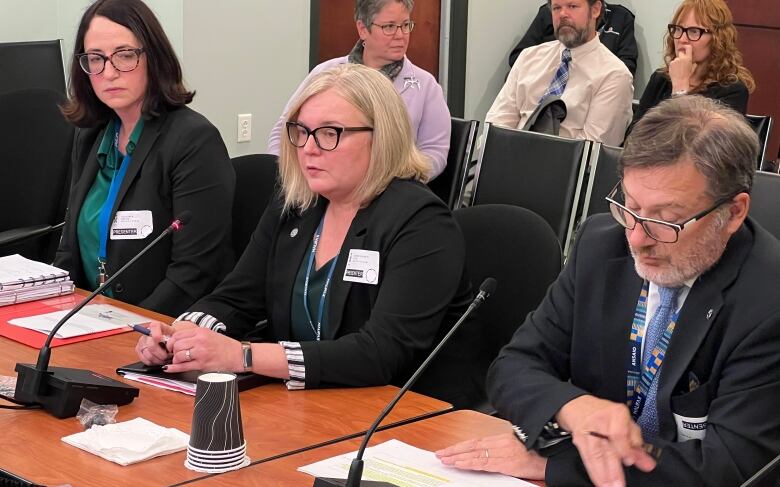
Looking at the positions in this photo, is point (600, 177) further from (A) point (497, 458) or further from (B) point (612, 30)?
(B) point (612, 30)

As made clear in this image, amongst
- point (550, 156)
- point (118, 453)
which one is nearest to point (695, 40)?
point (550, 156)

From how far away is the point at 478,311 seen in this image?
266 centimetres

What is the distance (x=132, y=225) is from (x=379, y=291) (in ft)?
3.21

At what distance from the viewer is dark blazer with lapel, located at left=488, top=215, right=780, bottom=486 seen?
1.81 meters

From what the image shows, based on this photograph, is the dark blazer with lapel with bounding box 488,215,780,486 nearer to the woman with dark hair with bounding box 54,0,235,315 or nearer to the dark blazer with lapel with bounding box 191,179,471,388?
the dark blazer with lapel with bounding box 191,179,471,388

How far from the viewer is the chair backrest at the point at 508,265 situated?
2.62 meters

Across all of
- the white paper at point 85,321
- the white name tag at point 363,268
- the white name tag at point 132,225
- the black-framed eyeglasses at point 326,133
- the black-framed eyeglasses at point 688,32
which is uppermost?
the black-framed eyeglasses at point 688,32

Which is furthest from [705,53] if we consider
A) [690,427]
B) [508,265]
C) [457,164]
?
[690,427]

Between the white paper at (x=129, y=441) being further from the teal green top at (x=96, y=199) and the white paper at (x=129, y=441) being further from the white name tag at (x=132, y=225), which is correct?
the teal green top at (x=96, y=199)

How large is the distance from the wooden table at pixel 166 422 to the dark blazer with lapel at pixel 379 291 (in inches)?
3.0

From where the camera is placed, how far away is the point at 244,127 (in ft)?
18.0

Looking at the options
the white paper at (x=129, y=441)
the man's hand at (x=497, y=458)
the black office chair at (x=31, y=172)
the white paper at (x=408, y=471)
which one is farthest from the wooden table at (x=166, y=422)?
the black office chair at (x=31, y=172)

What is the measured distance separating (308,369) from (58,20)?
362cm

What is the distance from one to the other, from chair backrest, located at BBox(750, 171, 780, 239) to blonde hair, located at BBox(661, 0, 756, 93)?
2346 millimetres
